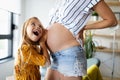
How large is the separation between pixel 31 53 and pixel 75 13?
31 centimetres

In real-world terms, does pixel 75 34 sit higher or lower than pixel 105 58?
higher

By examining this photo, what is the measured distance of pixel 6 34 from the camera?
11.3ft

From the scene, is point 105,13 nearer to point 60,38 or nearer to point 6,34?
point 60,38

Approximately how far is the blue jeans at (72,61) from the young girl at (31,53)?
90 millimetres

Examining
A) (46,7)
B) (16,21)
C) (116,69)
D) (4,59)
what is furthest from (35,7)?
(116,69)

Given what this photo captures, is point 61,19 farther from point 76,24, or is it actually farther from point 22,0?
point 22,0

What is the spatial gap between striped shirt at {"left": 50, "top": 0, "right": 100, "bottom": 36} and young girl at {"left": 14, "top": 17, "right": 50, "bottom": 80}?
0.49ft

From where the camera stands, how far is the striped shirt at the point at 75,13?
1.08 meters

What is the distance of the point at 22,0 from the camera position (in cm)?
363

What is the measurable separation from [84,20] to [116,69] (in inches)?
109

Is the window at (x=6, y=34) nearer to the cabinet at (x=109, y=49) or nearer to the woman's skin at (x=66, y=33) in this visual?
the cabinet at (x=109, y=49)

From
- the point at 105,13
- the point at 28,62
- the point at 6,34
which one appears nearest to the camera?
the point at 105,13

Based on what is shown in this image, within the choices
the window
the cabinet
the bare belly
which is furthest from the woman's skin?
the cabinet

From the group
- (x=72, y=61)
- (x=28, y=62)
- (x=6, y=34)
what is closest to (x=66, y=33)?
(x=72, y=61)
